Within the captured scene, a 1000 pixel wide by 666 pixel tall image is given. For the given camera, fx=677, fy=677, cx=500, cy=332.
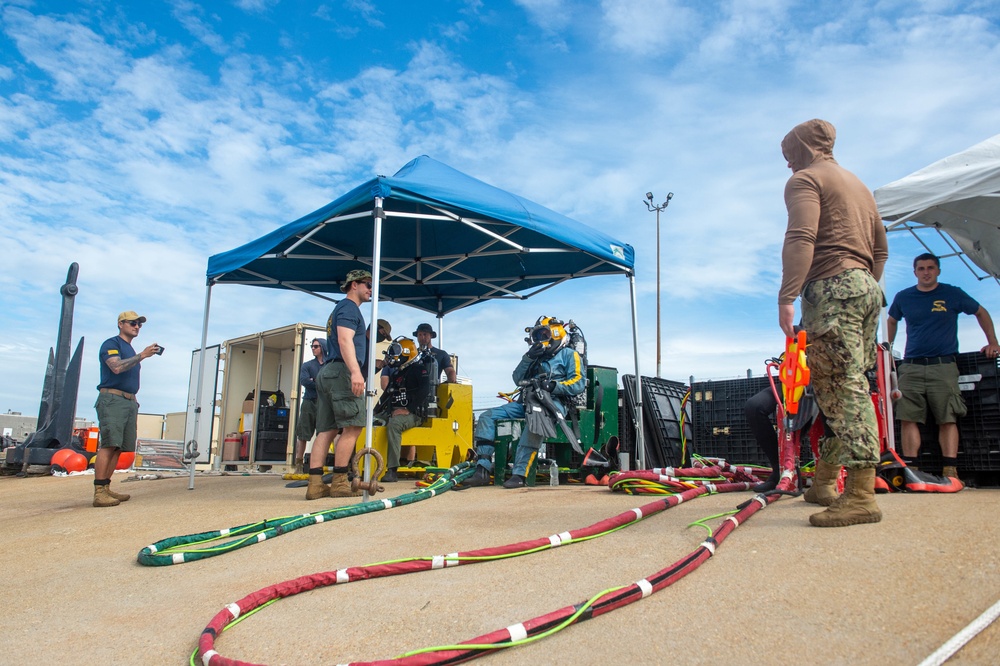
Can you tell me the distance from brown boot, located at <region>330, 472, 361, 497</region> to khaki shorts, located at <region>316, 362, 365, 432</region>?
16.6 inches

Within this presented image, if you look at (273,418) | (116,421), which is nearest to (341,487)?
(116,421)

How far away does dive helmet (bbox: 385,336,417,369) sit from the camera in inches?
300

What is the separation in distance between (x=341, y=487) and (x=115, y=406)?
2.26 metres

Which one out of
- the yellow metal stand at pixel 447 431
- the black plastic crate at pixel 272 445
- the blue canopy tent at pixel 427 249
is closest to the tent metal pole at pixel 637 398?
the blue canopy tent at pixel 427 249

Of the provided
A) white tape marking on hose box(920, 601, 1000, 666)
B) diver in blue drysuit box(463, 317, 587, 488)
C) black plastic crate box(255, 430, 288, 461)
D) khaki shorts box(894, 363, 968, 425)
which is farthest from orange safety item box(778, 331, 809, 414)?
black plastic crate box(255, 430, 288, 461)

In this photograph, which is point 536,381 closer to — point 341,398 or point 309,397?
point 341,398

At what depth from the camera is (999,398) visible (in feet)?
17.3

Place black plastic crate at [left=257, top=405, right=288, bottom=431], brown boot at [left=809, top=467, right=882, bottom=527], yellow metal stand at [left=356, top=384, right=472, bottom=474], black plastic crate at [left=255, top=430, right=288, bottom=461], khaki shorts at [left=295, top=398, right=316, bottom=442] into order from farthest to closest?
1. black plastic crate at [left=257, top=405, right=288, bottom=431]
2. black plastic crate at [left=255, top=430, right=288, bottom=461]
3. khaki shorts at [left=295, top=398, right=316, bottom=442]
4. yellow metal stand at [left=356, top=384, right=472, bottom=474]
5. brown boot at [left=809, top=467, right=882, bottom=527]

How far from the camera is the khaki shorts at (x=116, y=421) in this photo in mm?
6051

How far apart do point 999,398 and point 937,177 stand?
2.45 metres

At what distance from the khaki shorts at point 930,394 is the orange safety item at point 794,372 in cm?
150

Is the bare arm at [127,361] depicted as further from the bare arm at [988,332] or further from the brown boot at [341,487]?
the bare arm at [988,332]

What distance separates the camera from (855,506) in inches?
124

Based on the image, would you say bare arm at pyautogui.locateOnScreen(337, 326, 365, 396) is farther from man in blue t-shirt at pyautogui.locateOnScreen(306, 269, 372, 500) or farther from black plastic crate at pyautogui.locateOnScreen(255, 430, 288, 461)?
black plastic crate at pyautogui.locateOnScreen(255, 430, 288, 461)
